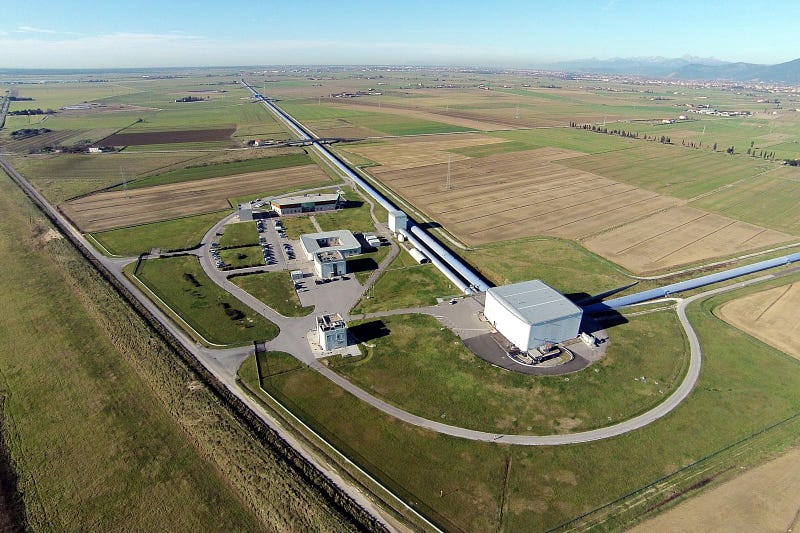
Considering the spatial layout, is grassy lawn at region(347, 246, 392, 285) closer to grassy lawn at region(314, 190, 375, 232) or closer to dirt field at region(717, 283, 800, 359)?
grassy lawn at region(314, 190, 375, 232)

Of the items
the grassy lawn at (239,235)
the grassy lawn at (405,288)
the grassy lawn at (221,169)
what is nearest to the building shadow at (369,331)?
the grassy lawn at (405,288)

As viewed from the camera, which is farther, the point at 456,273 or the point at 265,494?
the point at 456,273

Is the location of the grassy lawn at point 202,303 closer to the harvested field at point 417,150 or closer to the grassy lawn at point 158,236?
the grassy lawn at point 158,236

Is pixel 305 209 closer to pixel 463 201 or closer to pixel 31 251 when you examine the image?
pixel 463 201

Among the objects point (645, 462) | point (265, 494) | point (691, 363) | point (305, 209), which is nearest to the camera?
point (265, 494)

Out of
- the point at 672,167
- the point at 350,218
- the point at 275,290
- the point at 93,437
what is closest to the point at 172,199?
the point at 350,218

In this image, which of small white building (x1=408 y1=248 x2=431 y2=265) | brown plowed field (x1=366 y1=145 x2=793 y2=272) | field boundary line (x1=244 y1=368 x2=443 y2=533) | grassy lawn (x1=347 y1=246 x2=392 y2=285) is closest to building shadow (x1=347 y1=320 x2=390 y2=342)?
grassy lawn (x1=347 y1=246 x2=392 y2=285)

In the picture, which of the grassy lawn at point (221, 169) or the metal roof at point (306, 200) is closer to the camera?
the metal roof at point (306, 200)

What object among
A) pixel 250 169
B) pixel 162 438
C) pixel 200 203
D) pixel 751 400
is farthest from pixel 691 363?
pixel 250 169
